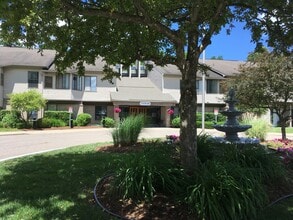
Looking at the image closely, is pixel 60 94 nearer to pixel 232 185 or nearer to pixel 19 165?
pixel 19 165

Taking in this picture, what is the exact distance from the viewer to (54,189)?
785 centimetres

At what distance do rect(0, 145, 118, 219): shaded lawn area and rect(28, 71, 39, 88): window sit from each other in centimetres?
2936

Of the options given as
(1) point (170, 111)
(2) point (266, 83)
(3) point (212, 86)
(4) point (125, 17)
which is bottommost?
(1) point (170, 111)

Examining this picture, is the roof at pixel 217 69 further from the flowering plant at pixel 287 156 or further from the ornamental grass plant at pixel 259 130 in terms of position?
the flowering plant at pixel 287 156

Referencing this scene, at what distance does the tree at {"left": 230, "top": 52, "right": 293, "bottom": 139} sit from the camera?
1719 centimetres

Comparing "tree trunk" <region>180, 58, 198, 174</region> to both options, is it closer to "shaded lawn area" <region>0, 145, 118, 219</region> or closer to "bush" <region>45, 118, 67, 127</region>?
"shaded lawn area" <region>0, 145, 118, 219</region>

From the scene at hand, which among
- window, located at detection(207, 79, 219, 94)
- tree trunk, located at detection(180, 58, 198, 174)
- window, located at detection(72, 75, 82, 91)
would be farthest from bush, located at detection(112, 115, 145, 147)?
window, located at detection(207, 79, 219, 94)

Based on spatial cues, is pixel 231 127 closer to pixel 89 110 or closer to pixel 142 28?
pixel 142 28

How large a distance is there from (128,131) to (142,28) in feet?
16.5

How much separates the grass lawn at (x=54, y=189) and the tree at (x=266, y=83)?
9480 millimetres

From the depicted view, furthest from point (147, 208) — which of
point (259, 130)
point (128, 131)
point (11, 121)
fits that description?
point (11, 121)

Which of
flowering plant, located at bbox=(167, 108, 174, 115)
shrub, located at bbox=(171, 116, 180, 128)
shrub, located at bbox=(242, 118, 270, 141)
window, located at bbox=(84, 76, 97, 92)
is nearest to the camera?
shrub, located at bbox=(242, 118, 270, 141)

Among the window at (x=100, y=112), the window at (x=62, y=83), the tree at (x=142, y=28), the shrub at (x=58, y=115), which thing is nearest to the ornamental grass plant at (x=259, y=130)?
the tree at (x=142, y=28)

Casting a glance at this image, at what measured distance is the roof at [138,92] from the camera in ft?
139
